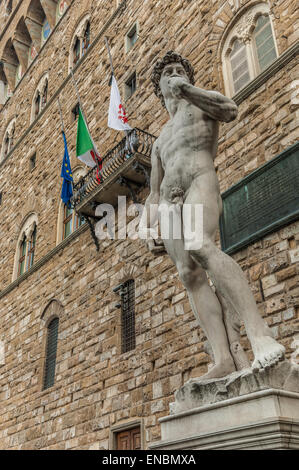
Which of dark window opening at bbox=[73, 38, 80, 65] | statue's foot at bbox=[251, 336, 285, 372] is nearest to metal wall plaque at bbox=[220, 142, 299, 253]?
A: statue's foot at bbox=[251, 336, 285, 372]

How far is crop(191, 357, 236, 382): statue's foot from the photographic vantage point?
2783 mm

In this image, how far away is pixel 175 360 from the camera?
6641 mm

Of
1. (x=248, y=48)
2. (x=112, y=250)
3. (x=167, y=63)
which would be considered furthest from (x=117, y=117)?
(x=167, y=63)

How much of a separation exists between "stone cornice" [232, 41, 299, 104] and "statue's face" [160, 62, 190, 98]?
3102 mm

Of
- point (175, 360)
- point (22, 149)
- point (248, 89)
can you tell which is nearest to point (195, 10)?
point (248, 89)

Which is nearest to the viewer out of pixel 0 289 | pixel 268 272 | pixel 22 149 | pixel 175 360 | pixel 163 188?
pixel 163 188

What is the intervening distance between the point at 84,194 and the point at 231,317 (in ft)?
23.7

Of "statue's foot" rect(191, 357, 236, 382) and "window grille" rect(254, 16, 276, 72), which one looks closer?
"statue's foot" rect(191, 357, 236, 382)

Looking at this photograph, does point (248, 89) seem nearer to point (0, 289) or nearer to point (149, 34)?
point (149, 34)

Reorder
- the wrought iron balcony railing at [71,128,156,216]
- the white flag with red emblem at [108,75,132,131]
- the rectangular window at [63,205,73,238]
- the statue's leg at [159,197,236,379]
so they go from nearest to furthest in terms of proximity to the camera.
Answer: the statue's leg at [159,197,236,379], the wrought iron balcony railing at [71,128,156,216], the white flag with red emblem at [108,75,132,131], the rectangular window at [63,205,73,238]

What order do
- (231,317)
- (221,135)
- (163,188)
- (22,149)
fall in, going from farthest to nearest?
1. (22,149)
2. (221,135)
3. (163,188)
4. (231,317)

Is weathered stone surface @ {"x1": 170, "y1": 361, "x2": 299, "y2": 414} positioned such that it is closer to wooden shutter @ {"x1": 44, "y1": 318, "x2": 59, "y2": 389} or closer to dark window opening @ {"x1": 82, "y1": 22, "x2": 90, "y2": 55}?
wooden shutter @ {"x1": 44, "y1": 318, "x2": 59, "y2": 389}

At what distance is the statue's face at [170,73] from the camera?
364 cm

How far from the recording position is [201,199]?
10.2 ft
